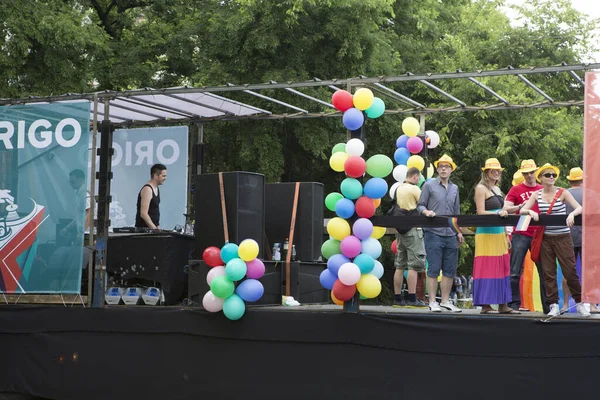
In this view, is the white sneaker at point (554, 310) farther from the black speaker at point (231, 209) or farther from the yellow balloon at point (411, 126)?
the yellow balloon at point (411, 126)

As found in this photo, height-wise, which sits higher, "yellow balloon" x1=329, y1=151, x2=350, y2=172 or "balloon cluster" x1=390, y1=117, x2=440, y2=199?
"balloon cluster" x1=390, y1=117, x2=440, y2=199

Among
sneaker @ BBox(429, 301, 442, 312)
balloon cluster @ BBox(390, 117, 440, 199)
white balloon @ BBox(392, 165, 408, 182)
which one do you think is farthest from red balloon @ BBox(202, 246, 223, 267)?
white balloon @ BBox(392, 165, 408, 182)

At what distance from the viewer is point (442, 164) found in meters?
8.52

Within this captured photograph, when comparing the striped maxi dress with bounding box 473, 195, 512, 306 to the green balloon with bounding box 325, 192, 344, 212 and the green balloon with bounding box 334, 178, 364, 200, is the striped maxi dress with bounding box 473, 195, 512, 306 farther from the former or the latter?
the green balloon with bounding box 325, 192, 344, 212

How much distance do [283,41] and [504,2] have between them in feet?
35.5

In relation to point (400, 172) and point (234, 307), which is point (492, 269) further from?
point (400, 172)

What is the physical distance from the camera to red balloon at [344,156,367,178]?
7.70 meters

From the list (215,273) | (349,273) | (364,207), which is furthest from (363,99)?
(215,273)

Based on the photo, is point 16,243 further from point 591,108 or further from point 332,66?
point 332,66

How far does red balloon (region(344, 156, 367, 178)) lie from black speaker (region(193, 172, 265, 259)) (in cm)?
125

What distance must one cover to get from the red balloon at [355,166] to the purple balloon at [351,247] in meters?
0.57

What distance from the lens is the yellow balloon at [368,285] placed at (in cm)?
760

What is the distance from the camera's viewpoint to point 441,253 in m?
8.40

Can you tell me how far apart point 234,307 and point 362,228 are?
1.39 metres
